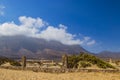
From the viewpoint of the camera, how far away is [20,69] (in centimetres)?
2478

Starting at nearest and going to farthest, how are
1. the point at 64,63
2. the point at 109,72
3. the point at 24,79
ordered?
the point at 24,79, the point at 109,72, the point at 64,63

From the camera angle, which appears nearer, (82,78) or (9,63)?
(82,78)

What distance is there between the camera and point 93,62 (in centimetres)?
3011

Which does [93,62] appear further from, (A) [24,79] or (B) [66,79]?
(A) [24,79]

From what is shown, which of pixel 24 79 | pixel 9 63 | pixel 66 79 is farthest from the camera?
pixel 9 63

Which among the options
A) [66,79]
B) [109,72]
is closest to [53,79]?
[66,79]

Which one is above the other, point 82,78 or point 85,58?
point 85,58

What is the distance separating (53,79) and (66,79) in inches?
38.5

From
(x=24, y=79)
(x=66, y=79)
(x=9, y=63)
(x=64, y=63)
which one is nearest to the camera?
(x=24, y=79)

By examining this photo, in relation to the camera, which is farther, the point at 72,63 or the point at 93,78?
the point at 72,63

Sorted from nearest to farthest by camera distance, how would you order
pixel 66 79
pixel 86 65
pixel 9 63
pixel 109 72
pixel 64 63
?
pixel 66 79
pixel 109 72
pixel 64 63
pixel 86 65
pixel 9 63

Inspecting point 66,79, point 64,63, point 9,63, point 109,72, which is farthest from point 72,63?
point 66,79

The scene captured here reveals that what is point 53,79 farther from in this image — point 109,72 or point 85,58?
point 85,58

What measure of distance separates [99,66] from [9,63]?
12.7 meters
